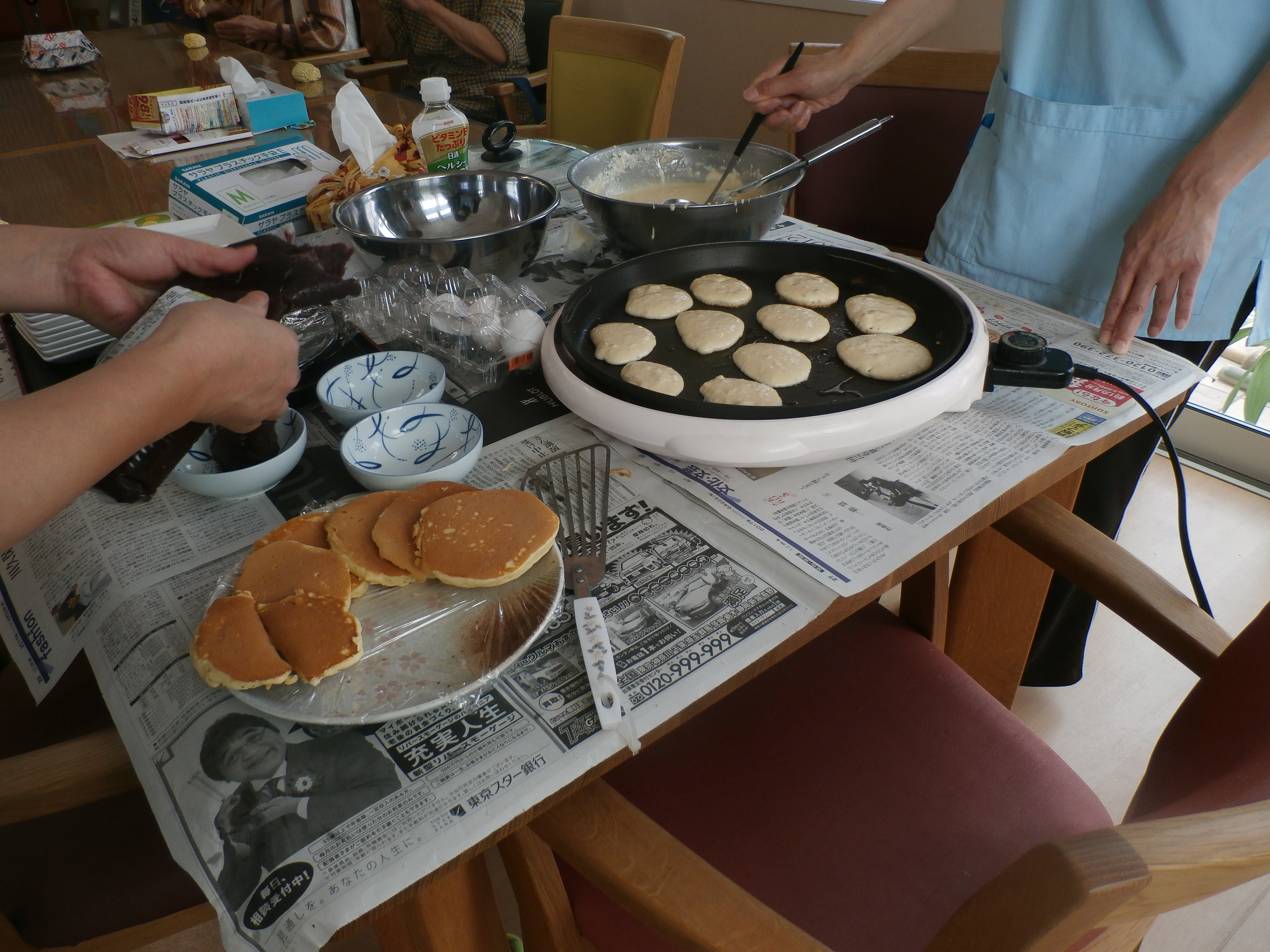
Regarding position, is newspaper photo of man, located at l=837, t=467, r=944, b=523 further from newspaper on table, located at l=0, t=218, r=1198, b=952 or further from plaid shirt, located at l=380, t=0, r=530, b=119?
plaid shirt, located at l=380, t=0, r=530, b=119

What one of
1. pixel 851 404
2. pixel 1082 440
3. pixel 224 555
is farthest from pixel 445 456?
pixel 1082 440

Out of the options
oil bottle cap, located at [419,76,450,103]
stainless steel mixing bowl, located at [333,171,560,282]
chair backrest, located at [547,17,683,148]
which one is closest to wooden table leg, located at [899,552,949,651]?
stainless steel mixing bowl, located at [333,171,560,282]

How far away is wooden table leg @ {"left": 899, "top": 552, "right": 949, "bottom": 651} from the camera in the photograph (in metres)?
1.02

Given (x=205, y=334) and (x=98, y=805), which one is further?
(x=98, y=805)

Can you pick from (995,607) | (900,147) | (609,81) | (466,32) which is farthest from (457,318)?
(466,32)

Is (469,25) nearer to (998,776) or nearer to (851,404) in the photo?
(851,404)

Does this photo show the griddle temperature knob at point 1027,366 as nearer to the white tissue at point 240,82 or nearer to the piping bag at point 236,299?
the piping bag at point 236,299

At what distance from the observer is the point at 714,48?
339 cm

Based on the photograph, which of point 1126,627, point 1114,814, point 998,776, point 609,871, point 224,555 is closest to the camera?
point 609,871

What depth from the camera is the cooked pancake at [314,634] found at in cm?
57

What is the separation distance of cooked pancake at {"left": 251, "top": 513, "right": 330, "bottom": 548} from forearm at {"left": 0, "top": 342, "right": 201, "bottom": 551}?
0.38 ft

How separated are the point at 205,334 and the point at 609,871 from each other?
525 millimetres

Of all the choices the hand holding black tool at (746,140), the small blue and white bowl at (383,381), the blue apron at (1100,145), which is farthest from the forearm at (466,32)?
the small blue and white bowl at (383,381)

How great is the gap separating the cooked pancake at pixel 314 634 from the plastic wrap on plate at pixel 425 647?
0.6 inches
